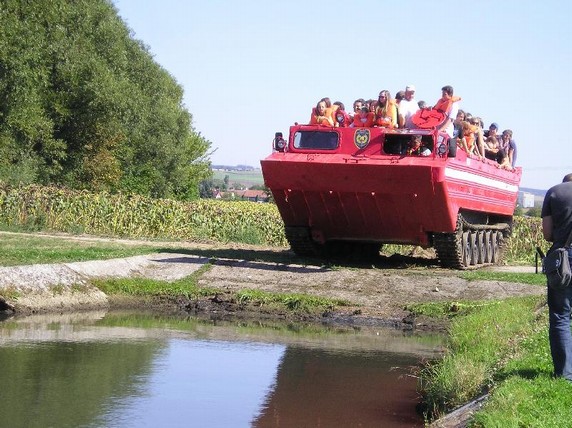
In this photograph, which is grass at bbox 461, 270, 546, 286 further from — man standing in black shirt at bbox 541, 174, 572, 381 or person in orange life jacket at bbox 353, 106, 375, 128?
man standing in black shirt at bbox 541, 174, 572, 381

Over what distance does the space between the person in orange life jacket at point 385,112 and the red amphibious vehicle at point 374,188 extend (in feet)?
1.14

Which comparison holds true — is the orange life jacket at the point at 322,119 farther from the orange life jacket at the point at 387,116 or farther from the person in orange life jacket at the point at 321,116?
the orange life jacket at the point at 387,116

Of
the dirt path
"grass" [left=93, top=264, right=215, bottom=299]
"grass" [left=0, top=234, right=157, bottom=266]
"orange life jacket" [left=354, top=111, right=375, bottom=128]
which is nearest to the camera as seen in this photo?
the dirt path

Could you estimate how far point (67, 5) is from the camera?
47.6 meters

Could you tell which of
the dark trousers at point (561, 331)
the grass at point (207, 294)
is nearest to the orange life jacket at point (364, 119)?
the grass at point (207, 294)

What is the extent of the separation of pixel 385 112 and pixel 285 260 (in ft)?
11.3

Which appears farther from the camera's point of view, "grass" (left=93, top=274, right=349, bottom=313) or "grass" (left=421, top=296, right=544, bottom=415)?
"grass" (left=93, top=274, right=349, bottom=313)

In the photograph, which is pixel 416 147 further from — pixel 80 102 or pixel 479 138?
pixel 80 102

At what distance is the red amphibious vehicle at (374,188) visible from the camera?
1956 centimetres

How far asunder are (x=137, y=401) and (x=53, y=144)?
39029 millimetres

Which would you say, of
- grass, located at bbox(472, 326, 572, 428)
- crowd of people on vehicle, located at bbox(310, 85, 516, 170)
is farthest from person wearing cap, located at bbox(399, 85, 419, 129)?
grass, located at bbox(472, 326, 572, 428)

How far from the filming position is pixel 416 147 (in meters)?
20.0

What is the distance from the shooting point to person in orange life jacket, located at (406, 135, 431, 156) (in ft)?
65.3

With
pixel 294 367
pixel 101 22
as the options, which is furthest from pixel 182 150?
pixel 294 367
